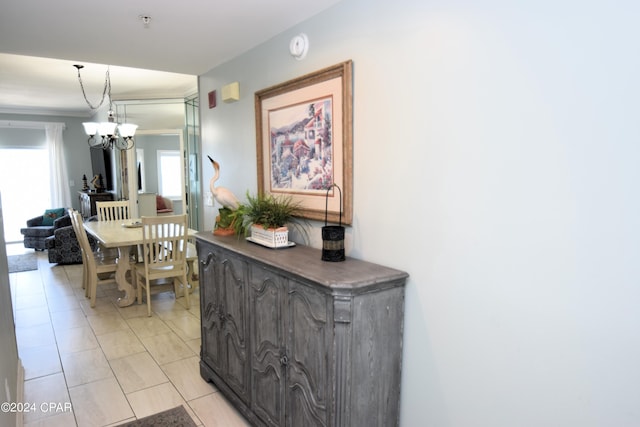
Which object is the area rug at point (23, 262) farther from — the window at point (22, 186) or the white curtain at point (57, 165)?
the white curtain at point (57, 165)

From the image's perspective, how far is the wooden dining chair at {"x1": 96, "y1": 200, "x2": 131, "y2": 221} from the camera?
5.59m

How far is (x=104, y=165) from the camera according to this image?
834cm

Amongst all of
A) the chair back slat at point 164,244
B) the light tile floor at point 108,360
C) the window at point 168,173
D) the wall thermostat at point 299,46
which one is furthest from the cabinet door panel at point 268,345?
the window at point 168,173

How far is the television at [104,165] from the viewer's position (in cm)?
825

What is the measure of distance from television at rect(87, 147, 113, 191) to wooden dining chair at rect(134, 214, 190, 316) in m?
4.77

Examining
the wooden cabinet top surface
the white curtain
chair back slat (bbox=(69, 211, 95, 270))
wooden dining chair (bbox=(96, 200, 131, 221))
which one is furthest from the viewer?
the white curtain

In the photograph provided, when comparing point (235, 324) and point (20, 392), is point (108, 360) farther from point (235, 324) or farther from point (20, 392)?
point (235, 324)

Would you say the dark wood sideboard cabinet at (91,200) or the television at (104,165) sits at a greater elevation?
the television at (104,165)

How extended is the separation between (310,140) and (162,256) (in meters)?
2.67

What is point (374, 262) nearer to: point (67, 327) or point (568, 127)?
point (568, 127)

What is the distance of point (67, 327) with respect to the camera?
3.75 m

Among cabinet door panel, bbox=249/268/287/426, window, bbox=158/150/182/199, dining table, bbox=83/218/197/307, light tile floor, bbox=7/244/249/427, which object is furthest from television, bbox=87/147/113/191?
cabinet door panel, bbox=249/268/287/426

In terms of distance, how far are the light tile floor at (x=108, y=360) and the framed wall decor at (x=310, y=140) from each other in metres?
1.40

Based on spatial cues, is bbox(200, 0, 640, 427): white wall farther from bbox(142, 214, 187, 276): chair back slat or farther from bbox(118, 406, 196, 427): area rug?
bbox(142, 214, 187, 276): chair back slat
